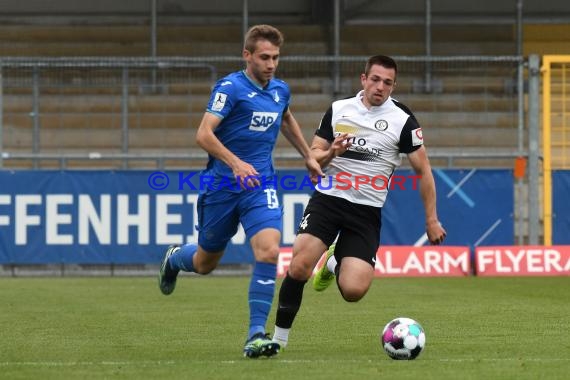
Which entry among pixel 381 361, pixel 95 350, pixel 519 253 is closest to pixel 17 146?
pixel 519 253

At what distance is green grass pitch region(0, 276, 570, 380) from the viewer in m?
7.60

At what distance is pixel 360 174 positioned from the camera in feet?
30.3

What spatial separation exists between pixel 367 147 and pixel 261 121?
2.80ft

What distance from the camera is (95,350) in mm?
8875

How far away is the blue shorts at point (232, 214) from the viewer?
28.6 feet

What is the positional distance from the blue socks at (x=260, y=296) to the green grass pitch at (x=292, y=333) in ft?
0.82

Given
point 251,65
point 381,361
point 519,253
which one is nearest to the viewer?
point 381,361

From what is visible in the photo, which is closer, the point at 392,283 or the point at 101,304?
the point at 101,304

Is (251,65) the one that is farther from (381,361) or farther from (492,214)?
(492,214)

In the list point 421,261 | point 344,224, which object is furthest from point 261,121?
point 421,261

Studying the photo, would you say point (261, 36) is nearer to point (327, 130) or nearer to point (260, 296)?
point (327, 130)

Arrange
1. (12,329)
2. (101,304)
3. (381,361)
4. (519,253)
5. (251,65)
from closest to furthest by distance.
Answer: (381,361)
(251,65)
(12,329)
(101,304)
(519,253)

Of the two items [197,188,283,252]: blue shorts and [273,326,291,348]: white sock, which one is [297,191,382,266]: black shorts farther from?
[273,326,291,348]: white sock

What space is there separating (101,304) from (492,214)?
26.4ft
